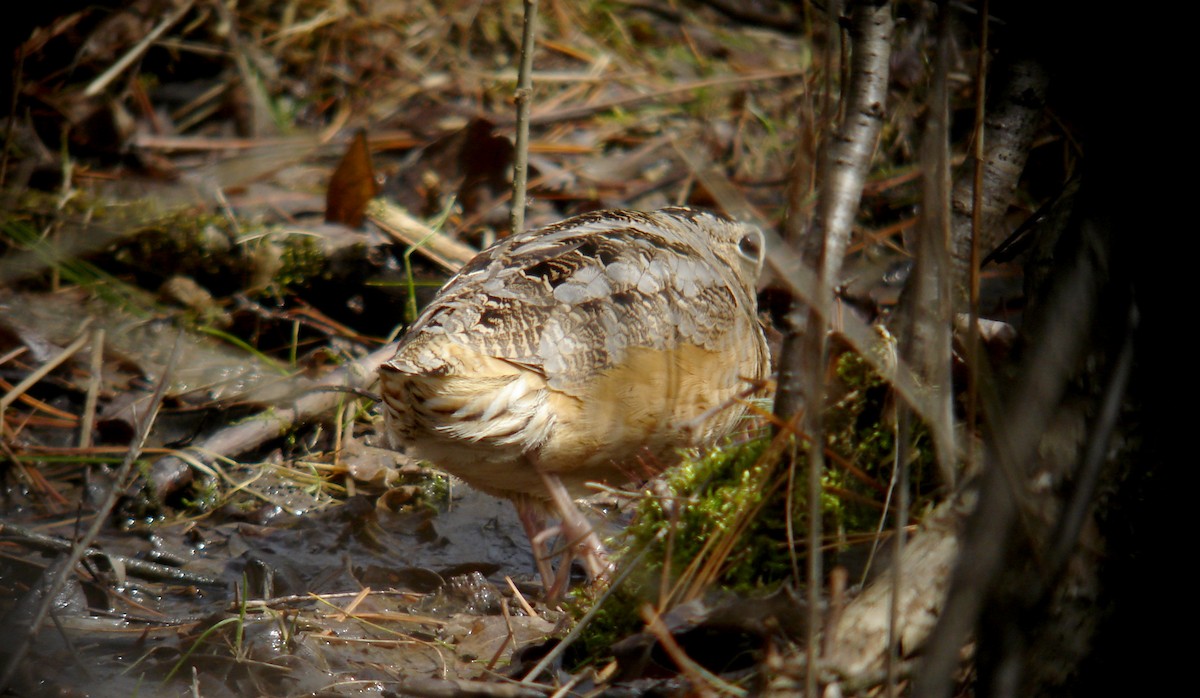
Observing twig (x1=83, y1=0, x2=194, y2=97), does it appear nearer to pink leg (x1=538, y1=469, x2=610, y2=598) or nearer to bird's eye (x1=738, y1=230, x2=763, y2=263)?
bird's eye (x1=738, y1=230, x2=763, y2=263)

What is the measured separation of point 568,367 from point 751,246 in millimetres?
1914

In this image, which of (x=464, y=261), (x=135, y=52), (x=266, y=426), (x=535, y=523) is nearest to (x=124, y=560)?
(x=266, y=426)

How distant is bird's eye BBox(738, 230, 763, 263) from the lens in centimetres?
448

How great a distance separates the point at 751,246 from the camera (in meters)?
4.77

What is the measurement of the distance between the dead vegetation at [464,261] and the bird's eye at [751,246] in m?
0.26

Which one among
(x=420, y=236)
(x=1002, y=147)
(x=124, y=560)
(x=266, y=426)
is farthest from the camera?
(x=420, y=236)

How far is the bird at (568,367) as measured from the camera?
2.99 meters

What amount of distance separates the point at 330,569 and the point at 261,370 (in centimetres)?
129

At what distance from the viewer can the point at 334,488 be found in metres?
4.19

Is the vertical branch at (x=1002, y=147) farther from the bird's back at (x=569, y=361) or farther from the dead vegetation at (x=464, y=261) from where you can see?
the bird's back at (x=569, y=361)

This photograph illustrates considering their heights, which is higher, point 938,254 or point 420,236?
point 938,254

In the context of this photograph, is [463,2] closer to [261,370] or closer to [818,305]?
[261,370]

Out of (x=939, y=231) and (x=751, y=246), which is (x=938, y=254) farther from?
(x=751, y=246)

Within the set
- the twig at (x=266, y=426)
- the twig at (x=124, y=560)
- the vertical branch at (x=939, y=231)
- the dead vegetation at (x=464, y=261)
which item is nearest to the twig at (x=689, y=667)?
the dead vegetation at (x=464, y=261)
